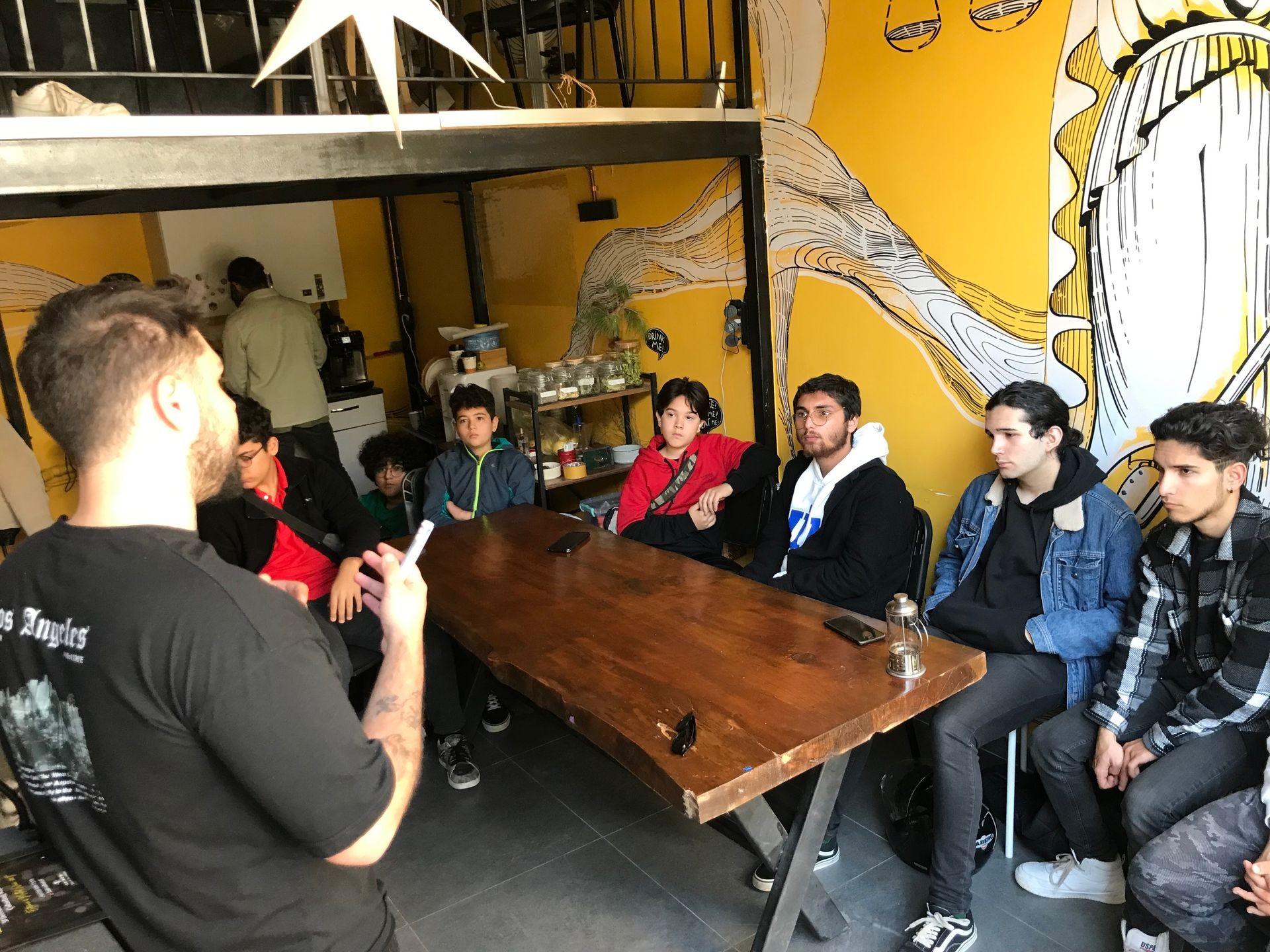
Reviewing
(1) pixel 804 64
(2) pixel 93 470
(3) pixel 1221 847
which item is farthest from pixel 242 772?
(1) pixel 804 64

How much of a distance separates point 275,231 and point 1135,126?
4677 millimetres

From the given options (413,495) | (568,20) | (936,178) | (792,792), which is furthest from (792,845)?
(568,20)

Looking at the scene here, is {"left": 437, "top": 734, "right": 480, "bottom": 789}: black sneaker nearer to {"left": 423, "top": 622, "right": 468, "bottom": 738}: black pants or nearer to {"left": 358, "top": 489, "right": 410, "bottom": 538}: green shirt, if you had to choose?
{"left": 423, "top": 622, "right": 468, "bottom": 738}: black pants

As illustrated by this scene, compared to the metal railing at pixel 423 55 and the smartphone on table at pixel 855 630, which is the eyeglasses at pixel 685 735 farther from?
the metal railing at pixel 423 55

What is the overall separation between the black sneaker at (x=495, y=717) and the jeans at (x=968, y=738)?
1.70 m

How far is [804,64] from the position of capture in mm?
3422

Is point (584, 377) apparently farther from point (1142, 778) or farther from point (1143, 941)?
point (1143, 941)

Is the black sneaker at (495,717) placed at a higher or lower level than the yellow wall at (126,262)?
lower

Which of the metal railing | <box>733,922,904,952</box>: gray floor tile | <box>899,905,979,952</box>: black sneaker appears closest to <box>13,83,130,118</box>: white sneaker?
the metal railing

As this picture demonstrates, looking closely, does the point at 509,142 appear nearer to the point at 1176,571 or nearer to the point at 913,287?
the point at 913,287

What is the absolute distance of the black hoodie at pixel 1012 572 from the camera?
2537 mm

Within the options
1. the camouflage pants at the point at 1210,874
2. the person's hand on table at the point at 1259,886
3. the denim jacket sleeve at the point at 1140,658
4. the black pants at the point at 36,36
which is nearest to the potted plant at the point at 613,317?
the black pants at the point at 36,36

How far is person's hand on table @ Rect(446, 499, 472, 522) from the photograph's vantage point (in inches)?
152

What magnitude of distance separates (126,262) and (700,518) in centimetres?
391
